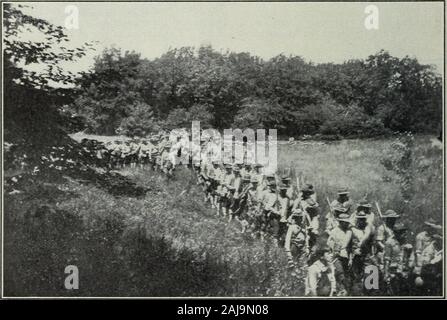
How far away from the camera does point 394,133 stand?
231 inches

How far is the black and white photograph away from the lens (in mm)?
5777

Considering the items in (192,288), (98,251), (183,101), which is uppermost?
(183,101)

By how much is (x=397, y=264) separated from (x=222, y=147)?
2.50 metres

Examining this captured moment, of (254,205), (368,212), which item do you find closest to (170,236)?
(254,205)

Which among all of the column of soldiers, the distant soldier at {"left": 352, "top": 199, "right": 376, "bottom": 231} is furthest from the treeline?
the distant soldier at {"left": 352, "top": 199, "right": 376, "bottom": 231}

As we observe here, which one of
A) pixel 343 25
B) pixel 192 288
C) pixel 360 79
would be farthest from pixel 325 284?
pixel 343 25

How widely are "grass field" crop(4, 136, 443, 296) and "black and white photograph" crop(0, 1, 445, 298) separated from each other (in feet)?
0.06

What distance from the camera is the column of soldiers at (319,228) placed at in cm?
569

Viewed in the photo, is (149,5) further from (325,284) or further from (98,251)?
(325,284)

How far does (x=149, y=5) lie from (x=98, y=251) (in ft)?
9.98

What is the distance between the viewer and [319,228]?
5.76m

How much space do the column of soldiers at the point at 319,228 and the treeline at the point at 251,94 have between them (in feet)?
1.27

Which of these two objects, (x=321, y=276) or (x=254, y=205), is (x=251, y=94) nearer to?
(x=254, y=205)

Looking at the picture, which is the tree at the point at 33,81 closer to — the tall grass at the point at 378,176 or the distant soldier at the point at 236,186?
the distant soldier at the point at 236,186
